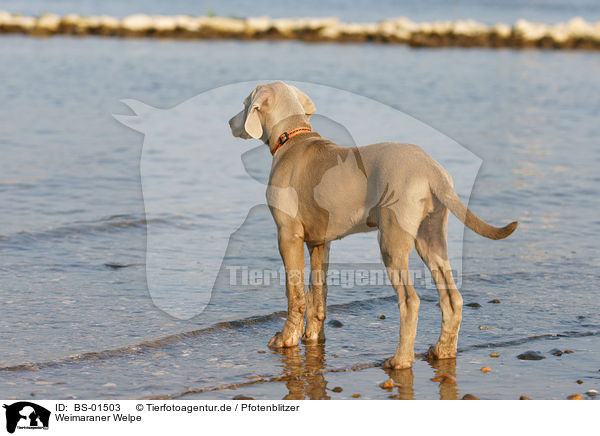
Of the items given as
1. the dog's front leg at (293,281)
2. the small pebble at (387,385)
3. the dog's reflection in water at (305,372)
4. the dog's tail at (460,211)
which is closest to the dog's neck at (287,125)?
the dog's front leg at (293,281)

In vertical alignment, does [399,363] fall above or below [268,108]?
below

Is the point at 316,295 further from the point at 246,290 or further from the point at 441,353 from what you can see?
the point at 246,290

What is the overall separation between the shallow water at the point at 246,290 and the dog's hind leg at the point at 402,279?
0.15 meters

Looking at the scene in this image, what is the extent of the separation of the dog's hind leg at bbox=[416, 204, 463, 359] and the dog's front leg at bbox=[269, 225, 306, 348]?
0.90 m

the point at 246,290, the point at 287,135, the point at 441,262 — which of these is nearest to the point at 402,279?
the point at 441,262

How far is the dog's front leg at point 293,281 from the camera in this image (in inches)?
242

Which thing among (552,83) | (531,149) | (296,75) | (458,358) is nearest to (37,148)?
(531,149)

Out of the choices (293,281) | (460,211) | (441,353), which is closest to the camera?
(460,211)

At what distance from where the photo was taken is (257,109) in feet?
21.0

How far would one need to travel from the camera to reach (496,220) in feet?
35.9

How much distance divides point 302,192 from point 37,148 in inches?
394
